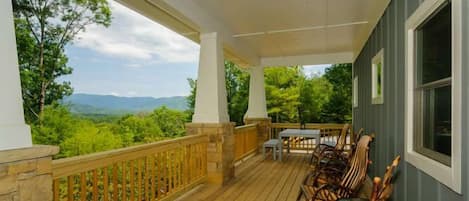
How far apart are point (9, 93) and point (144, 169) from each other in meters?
2.15

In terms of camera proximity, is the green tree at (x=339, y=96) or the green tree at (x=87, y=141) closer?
the green tree at (x=87, y=141)

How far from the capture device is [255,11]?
4703 millimetres

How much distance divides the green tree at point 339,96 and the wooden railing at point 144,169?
10.2 meters

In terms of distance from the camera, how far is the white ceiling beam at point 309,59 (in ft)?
26.6

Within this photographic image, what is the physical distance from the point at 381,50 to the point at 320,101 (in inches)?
400

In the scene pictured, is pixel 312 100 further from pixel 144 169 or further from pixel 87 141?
pixel 144 169

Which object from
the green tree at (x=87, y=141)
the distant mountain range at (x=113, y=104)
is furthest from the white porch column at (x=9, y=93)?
the distant mountain range at (x=113, y=104)

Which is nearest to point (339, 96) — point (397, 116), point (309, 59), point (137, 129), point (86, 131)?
point (309, 59)

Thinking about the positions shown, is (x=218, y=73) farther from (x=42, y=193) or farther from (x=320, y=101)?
(x=320, y=101)

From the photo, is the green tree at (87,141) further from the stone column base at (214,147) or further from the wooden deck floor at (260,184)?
the stone column base at (214,147)

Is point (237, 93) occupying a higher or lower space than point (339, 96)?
higher

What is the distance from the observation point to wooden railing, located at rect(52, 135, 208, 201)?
240 cm

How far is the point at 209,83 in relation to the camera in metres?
4.99

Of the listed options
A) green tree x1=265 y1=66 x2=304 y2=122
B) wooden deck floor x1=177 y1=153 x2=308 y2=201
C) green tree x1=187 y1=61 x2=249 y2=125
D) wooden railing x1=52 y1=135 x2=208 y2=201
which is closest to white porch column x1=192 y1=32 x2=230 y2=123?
wooden railing x1=52 y1=135 x2=208 y2=201
